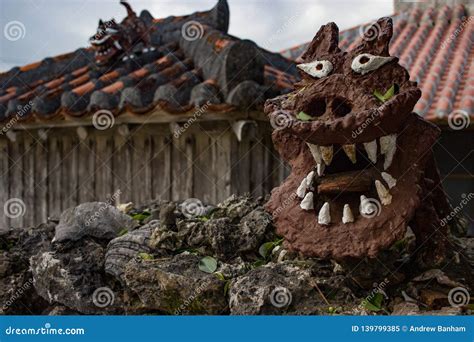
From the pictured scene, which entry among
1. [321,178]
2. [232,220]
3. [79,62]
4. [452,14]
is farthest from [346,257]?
[452,14]

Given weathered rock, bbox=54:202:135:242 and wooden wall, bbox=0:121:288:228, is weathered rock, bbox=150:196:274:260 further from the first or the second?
wooden wall, bbox=0:121:288:228

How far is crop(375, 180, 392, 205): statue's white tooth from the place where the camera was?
2871 mm

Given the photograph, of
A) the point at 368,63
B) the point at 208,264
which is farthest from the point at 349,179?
the point at 208,264

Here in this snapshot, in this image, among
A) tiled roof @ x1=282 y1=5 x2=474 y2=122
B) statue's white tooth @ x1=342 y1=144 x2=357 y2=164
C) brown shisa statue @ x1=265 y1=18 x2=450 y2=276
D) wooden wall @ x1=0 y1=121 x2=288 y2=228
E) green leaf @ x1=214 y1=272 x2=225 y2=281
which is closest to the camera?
brown shisa statue @ x1=265 y1=18 x2=450 y2=276

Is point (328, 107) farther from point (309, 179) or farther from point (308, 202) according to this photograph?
point (308, 202)

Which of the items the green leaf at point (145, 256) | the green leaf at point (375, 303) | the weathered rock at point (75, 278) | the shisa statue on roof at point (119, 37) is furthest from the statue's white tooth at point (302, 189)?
the shisa statue on roof at point (119, 37)

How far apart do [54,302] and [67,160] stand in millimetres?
3459

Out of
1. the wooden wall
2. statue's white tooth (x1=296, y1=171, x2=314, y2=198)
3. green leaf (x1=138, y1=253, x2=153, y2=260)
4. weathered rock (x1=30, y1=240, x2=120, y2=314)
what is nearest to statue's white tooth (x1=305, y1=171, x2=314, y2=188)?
statue's white tooth (x1=296, y1=171, x2=314, y2=198)

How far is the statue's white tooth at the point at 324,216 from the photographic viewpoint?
2949 millimetres

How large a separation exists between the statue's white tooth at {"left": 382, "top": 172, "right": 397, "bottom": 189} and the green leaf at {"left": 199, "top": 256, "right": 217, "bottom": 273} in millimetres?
1053

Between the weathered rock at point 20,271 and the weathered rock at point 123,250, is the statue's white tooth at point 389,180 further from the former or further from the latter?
the weathered rock at point 20,271

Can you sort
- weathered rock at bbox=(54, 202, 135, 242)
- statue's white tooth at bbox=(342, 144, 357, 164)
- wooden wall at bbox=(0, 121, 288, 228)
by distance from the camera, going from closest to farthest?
statue's white tooth at bbox=(342, 144, 357, 164)
weathered rock at bbox=(54, 202, 135, 242)
wooden wall at bbox=(0, 121, 288, 228)

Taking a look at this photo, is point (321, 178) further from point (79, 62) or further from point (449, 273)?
point (79, 62)

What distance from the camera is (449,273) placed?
3.13 metres
